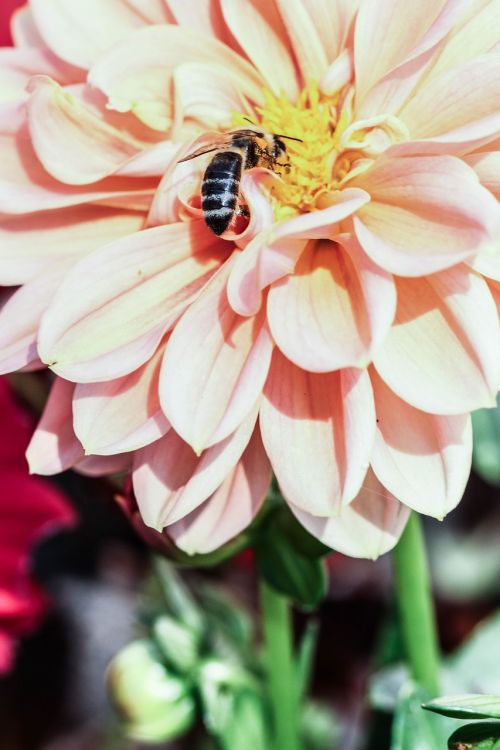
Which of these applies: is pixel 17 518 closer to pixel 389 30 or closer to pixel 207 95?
pixel 207 95

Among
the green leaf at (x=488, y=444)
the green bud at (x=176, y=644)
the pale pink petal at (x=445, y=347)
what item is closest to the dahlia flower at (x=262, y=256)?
the pale pink petal at (x=445, y=347)

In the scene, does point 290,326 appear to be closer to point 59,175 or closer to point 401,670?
point 59,175

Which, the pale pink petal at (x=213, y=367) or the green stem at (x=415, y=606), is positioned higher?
the pale pink petal at (x=213, y=367)

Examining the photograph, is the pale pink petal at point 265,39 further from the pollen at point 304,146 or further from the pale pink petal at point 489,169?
the pale pink petal at point 489,169

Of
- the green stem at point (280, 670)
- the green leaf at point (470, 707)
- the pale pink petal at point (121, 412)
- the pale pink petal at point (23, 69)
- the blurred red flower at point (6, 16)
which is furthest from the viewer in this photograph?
the blurred red flower at point (6, 16)

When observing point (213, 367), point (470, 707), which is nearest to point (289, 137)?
point (213, 367)

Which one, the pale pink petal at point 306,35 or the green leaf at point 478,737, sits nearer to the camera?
the green leaf at point 478,737
